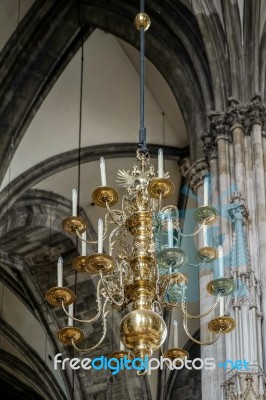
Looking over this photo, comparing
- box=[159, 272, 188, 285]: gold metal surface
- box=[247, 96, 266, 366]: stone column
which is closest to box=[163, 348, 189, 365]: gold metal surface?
box=[159, 272, 188, 285]: gold metal surface

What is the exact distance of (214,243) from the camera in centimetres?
1398

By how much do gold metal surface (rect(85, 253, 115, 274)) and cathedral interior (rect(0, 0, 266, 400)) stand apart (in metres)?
1.12

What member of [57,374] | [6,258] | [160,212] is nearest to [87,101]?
[6,258]

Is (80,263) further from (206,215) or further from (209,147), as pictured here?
(209,147)

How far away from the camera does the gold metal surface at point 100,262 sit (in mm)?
9883

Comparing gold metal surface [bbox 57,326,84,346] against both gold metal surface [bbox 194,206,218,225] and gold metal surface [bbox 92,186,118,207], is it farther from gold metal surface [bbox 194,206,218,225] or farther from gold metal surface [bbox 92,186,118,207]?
gold metal surface [bbox 194,206,218,225]

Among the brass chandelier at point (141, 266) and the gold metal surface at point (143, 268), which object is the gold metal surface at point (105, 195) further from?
the gold metal surface at point (143, 268)

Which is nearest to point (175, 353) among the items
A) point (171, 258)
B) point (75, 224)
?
point (171, 258)

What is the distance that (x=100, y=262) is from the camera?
9938mm

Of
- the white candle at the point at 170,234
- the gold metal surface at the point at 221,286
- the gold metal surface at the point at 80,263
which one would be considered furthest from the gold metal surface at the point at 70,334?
the gold metal surface at the point at 221,286

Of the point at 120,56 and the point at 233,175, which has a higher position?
the point at 120,56

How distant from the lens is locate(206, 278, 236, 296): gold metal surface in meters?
10.2

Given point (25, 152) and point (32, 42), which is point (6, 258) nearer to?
point (25, 152)

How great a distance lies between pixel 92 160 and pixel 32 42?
2.69 metres
